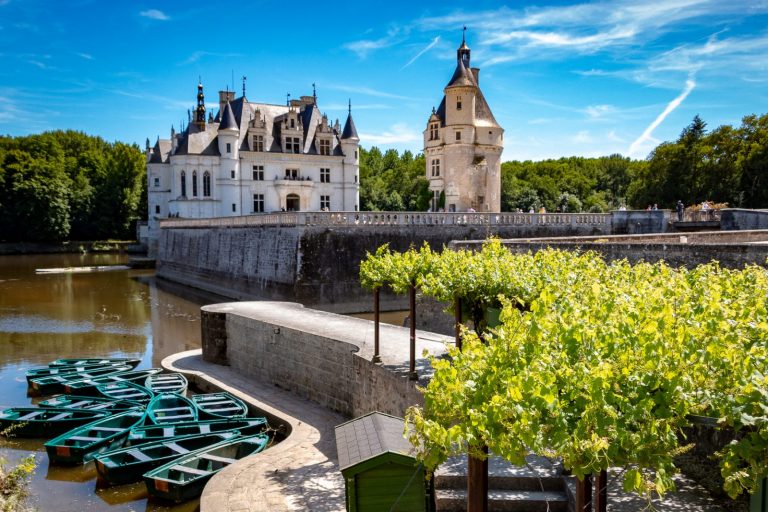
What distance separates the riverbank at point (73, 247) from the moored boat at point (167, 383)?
148 feet

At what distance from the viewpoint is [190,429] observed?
12.1 metres

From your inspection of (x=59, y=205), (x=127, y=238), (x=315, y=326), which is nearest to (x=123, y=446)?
(x=315, y=326)

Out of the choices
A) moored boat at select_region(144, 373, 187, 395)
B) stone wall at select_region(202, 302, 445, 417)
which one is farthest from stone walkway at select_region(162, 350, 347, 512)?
moored boat at select_region(144, 373, 187, 395)

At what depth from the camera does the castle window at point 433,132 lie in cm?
3853

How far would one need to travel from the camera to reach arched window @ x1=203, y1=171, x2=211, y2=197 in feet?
146

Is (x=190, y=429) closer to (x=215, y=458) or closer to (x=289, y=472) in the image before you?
(x=215, y=458)

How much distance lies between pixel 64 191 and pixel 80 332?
44.5 metres

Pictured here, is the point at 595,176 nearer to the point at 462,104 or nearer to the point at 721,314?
the point at 462,104

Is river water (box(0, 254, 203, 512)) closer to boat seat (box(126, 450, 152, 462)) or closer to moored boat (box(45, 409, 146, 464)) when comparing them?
moored boat (box(45, 409, 146, 464))

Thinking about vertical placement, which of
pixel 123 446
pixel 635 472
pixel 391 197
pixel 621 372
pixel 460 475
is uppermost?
pixel 391 197

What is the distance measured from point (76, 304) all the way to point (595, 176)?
64.1 meters

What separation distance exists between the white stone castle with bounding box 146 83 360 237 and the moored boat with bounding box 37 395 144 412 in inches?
1213

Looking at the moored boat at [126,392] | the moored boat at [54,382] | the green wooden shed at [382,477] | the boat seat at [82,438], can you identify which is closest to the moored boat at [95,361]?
the moored boat at [54,382]

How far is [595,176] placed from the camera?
253 ft
